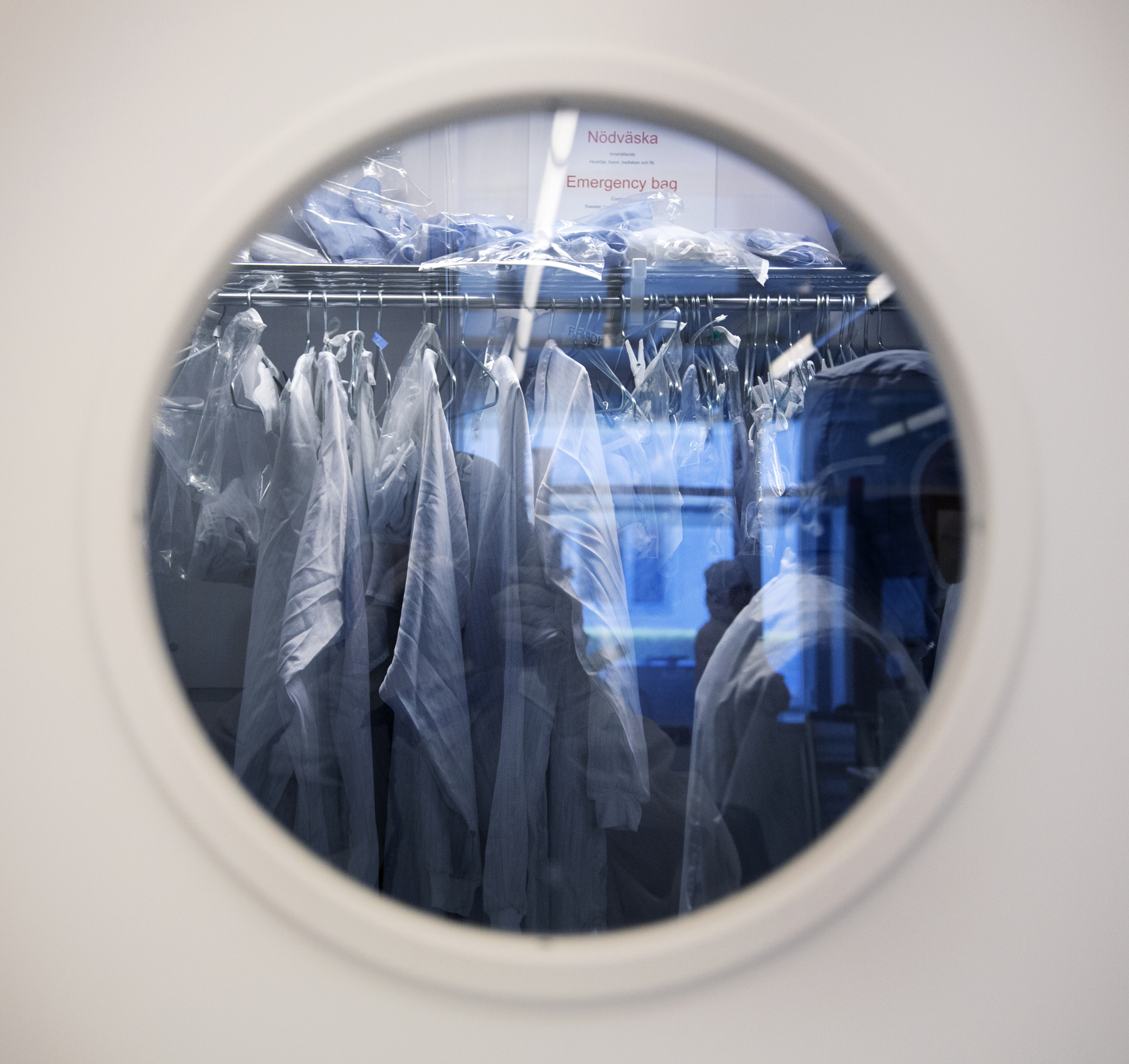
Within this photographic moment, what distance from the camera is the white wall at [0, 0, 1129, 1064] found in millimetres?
364

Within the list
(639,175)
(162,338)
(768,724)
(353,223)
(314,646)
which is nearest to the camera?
(162,338)

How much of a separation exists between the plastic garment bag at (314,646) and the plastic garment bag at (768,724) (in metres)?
0.42

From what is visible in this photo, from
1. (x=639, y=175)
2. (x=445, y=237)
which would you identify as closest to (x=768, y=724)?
(x=445, y=237)

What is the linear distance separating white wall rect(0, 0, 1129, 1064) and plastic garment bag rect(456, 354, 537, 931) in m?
0.60

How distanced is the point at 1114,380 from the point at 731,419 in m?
0.79

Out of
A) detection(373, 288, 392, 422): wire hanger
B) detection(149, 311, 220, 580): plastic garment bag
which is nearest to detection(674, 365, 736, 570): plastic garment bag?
detection(373, 288, 392, 422): wire hanger

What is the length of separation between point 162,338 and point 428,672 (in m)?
0.61

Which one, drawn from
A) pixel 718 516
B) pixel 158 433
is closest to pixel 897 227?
pixel 718 516

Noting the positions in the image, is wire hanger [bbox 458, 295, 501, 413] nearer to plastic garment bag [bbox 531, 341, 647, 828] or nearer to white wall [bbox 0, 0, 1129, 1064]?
plastic garment bag [bbox 531, 341, 647, 828]

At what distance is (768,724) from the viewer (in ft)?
2.17

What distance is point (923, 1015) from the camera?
375mm

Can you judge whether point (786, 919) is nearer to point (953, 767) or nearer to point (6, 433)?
point (953, 767)

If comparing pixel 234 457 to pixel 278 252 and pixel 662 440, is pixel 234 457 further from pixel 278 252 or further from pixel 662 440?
pixel 662 440

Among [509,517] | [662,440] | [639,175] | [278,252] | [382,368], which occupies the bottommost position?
[509,517]
